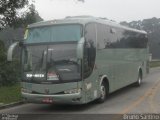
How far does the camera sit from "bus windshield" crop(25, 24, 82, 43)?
1531 centimetres

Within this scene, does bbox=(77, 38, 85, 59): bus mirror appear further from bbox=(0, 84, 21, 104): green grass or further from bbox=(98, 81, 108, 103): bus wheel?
bbox=(0, 84, 21, 104): green grass

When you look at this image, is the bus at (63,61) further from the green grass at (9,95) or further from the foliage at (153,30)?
the foliage at (153,30)

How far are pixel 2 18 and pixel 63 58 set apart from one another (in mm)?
8155

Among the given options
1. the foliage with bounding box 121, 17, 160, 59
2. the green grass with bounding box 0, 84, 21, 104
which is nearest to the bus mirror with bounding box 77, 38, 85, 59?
the green grass with bounding box 0, 84, 21, 104

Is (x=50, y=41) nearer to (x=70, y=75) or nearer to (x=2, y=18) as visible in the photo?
(x=70, y=75)

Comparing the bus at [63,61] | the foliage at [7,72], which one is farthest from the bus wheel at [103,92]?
the foliage at [7,72]

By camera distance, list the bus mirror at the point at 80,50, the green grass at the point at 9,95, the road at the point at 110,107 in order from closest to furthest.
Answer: the bus mirror at the point at 80,50 < the road at the point at 110,107 < the green grass at the point at 9,95

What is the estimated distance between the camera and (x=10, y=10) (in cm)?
2195

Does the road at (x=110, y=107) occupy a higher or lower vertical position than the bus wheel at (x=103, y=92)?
lower

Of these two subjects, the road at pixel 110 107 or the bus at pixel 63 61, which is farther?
the road at pixel 110 107

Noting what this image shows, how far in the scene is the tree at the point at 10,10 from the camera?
21.4 metres

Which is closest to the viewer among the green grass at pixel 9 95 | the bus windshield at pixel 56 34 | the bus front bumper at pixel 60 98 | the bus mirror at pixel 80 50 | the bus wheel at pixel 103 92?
the bus mirror at pixel 80 50

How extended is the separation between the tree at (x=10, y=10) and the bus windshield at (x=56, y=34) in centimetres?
604

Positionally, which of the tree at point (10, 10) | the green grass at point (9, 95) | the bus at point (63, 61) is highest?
the tree at point (10, 10)
